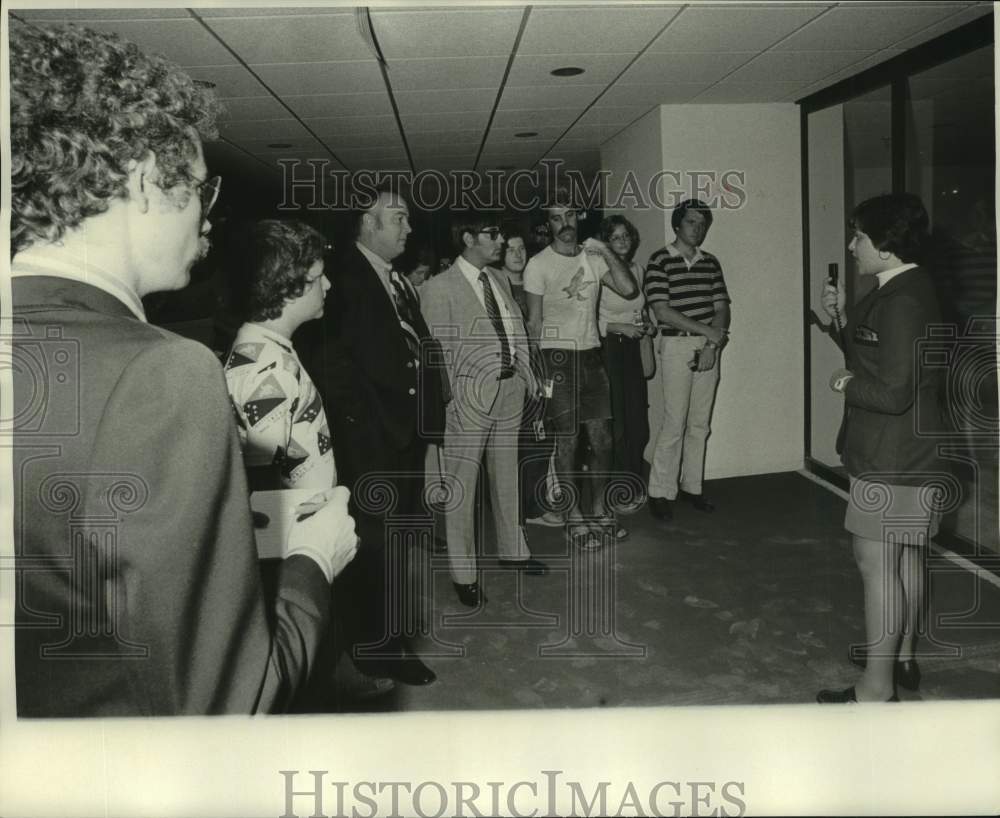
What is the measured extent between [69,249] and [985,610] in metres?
3.18

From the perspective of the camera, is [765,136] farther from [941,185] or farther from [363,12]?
[363,12]

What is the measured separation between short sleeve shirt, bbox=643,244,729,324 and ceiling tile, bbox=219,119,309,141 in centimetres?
177

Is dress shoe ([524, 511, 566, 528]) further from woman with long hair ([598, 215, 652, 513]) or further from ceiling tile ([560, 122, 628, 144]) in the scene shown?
ceiling tile ([560, 122, 628, 144])

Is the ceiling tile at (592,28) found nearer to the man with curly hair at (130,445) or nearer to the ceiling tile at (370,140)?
the ceiling tile at (370,140)

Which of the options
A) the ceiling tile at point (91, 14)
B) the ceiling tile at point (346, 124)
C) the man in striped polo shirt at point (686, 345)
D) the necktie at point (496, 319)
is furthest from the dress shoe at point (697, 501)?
the ceiling tile at point (91, 14)

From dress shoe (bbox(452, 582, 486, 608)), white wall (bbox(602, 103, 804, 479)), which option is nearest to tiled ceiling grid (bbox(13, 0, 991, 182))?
white wall (bbox(602, 103, 804, 479))

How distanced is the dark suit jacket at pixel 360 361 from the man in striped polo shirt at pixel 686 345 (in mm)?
1780

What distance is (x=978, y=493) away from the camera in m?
3.32

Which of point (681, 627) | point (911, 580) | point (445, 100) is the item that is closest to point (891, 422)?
point (911, 580)

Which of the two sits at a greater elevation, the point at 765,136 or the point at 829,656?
the point at 765,136

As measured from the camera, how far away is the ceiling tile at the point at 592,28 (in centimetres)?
336

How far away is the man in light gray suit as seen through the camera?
3.39m

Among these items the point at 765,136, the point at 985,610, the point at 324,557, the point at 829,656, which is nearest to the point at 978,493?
the point at 985,610

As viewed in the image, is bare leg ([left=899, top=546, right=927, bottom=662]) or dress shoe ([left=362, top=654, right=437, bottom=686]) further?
dress shoe ([left=362, top=654, right=437, bottom=686])
